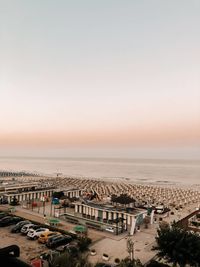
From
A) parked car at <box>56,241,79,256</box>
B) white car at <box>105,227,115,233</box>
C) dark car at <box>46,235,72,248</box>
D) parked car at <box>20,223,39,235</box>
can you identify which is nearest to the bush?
parked car at <box>56,241,79,256</box>

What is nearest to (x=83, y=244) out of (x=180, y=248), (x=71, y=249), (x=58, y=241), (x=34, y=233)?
(x=71, y=249)

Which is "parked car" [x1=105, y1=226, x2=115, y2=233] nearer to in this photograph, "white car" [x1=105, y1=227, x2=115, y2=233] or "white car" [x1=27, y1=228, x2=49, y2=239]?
"white car" [x1=105, y1=227, x2=115, y2=233]

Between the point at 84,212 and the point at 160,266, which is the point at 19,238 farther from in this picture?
the point at 160,266

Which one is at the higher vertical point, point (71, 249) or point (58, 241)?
point (71, 249)

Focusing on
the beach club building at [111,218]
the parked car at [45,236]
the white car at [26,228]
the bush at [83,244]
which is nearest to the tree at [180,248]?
the bush at [83,244]

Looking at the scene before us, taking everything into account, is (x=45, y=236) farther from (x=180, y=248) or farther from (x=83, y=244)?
Answer: (x=180, y=248)

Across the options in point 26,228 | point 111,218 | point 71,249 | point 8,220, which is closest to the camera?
point 71,249
